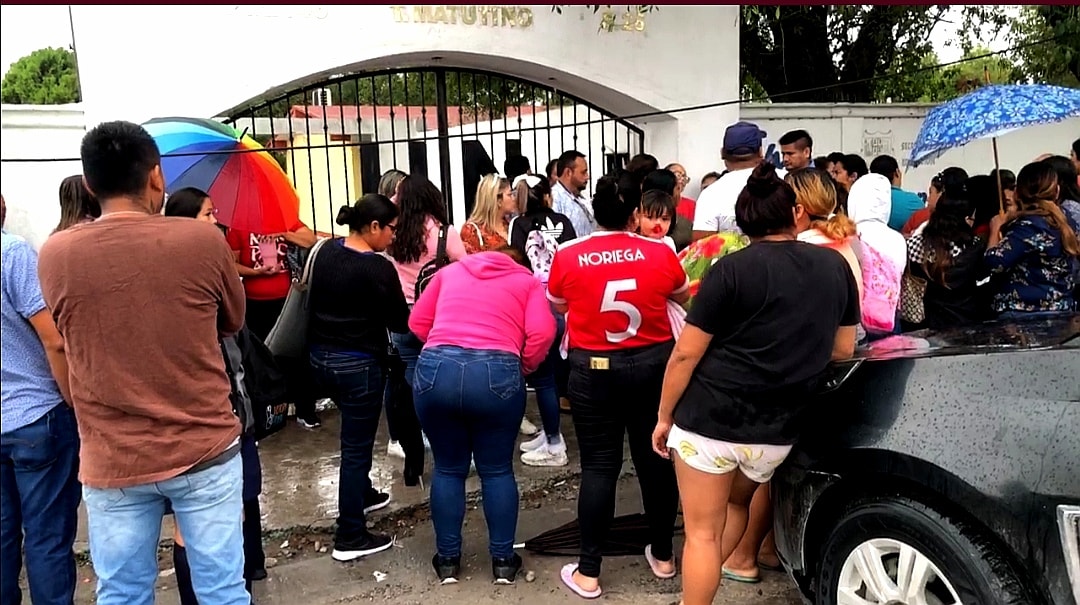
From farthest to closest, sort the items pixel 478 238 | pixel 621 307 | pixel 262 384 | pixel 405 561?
pixel 478 238 < pixel 405 561 < pixel 621 307 < pixel 262 384

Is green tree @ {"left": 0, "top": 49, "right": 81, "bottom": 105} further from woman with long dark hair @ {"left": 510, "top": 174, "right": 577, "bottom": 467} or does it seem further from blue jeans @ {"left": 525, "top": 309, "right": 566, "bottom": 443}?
blue jeans @ {"left": 525, "top": 309, "right": 566, "bottom": 443}

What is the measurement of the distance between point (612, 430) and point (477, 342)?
0.67 m

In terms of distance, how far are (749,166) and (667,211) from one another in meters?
1.20

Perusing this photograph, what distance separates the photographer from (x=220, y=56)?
5.87m

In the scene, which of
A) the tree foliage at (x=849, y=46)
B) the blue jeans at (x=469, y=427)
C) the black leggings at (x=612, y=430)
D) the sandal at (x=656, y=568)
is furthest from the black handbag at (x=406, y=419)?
the tree foliage at (x=849, y=46)

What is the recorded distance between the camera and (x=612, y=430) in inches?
143

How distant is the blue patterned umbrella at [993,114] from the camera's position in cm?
437

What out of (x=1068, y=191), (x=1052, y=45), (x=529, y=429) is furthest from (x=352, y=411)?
(x=1052, y=45)

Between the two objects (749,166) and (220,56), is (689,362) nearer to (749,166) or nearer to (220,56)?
(749,166)

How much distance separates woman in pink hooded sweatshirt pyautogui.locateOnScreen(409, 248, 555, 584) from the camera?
353 centimetres

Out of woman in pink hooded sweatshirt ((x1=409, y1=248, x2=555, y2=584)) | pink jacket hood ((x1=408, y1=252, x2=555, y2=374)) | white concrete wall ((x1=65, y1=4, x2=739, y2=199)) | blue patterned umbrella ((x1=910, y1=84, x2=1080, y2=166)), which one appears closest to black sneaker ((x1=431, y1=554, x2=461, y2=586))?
woman in pink hooded sweatshirt ((x1=409, y1=248, x2=555, y2=584))

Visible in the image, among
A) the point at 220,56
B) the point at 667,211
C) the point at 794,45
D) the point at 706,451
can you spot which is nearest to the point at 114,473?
the point at 706,451

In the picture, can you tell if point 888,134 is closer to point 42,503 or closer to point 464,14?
point 464,14

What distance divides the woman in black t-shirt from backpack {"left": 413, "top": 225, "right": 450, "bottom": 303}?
1.85 metres
